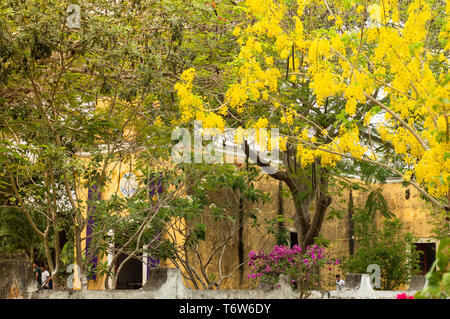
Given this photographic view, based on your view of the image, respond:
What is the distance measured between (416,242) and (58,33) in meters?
10.4

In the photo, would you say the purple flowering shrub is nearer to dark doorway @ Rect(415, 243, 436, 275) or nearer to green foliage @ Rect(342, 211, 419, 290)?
green foliage @ Rect(342, 211, 419, 290)

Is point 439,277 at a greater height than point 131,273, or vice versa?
point 439,277

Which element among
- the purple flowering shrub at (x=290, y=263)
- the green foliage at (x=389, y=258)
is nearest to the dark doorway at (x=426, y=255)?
the green foliage at (x=389, y=258)

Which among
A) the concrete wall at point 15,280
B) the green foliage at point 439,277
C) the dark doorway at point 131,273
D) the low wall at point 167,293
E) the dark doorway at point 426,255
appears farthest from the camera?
the dark doorway at point 131,273

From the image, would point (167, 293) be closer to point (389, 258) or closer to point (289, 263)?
point (289, 263)

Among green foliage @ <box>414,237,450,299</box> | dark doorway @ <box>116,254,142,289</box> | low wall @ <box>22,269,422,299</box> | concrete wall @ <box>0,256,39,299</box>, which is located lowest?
dark doorway @ <box>116,254,142,289</box>

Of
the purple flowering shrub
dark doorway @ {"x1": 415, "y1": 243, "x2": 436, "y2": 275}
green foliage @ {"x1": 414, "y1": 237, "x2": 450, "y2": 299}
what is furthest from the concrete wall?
dark doorway @ {"x1": 415, "y1": 243, "x2": 436, "y2": 275}

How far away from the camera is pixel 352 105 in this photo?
575cm

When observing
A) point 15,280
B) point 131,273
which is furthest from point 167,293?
point 131,273

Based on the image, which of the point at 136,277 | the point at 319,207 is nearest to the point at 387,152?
the point at 319,207

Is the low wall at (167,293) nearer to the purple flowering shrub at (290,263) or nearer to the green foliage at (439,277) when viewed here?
the purple flowering shrub at (290,263)

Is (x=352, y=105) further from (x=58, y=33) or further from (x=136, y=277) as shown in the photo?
(x=136, y=277)

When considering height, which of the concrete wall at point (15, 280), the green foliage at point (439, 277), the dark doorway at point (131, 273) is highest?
the green foliage at point (439, 277)
